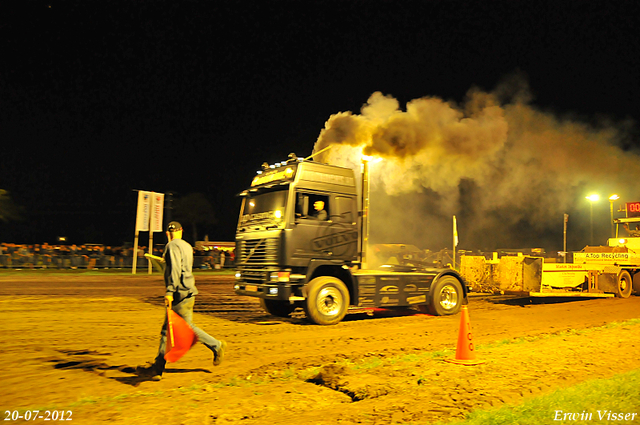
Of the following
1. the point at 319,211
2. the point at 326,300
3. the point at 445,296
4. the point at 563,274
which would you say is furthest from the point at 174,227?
the point at 563,274

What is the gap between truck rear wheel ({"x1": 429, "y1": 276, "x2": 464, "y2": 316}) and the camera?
12.6 m

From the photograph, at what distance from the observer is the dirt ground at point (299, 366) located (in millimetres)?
4971

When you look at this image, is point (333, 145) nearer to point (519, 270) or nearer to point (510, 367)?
point (519, 270)

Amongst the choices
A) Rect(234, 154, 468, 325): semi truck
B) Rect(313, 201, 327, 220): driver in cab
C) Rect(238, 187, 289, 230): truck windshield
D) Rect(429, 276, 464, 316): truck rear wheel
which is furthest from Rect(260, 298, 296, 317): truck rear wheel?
Rect(429, 276, 464, 316): truck rear wheel

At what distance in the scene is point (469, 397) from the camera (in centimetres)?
529

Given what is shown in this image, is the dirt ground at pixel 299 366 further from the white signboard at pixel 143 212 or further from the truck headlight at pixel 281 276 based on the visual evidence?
the white signboard at pixel 143 212

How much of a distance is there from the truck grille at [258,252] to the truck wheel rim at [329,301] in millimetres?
1340

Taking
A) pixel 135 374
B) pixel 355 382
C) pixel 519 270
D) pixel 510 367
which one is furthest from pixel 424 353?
pixel 519 270

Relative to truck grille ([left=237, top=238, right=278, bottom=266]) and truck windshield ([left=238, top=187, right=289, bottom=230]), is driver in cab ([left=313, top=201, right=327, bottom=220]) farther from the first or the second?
truck grille ([left=237, top=238, right=278, bottom=266])

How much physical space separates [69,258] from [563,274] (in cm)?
2938

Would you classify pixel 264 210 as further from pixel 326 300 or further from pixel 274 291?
pixel 326 300

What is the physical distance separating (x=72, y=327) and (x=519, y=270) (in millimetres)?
12964

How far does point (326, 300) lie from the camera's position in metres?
11.0

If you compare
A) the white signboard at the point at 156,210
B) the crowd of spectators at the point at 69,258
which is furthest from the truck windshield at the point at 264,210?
the crowd of spectators at the point at 69,258
